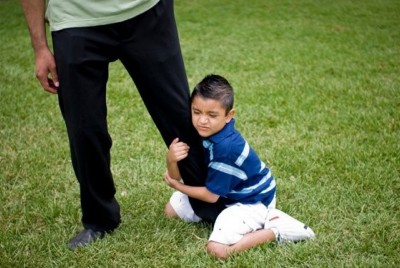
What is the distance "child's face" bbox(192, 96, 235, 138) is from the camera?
2412 millimetres

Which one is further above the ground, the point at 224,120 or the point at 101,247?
the point at 224,120

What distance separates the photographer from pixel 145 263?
2432 mm

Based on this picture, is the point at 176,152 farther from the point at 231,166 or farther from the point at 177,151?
the point at 231,166

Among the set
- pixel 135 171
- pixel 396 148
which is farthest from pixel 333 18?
pixel 135 171

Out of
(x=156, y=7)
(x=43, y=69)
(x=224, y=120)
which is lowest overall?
(x=224, y=120)

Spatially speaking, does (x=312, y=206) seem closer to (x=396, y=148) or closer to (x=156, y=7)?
(x=396, y=148)

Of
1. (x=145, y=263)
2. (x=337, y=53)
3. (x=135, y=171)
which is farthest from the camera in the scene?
(x=337, y=53)

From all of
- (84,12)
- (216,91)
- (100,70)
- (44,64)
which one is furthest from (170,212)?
(84,12)

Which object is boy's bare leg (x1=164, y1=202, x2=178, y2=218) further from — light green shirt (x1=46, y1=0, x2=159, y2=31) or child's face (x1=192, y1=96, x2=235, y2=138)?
light green shirt (x1=46, y1=0, x2=159, y2=31)

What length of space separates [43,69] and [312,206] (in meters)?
1.81

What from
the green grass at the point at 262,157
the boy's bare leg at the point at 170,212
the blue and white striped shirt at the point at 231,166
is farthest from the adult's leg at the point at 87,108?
the blue and white striped shirt at the point at 231,166

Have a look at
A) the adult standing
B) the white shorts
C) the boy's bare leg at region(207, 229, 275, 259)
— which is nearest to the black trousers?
the adult standing

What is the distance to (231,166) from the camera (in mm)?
2467

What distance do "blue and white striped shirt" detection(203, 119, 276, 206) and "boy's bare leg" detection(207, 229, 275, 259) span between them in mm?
213
